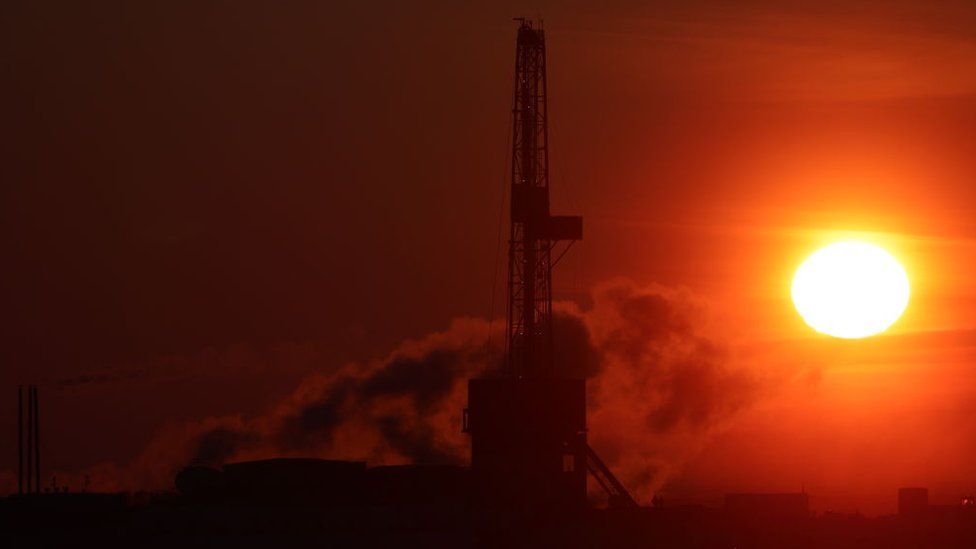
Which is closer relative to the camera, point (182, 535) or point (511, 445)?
point (182, 535)

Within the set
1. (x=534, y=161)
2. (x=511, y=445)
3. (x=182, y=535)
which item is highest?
(x=534, y=161)

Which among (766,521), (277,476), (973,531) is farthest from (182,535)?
(973,531)

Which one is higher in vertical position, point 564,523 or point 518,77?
point 518,77

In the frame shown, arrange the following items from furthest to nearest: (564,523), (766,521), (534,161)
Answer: (534,161) → (766,521) → (564,523)

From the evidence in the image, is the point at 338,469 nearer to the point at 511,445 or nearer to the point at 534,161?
the point at 511,445

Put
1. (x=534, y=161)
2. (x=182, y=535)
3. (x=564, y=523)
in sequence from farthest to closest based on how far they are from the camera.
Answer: (x=534, y=161) → (x=564, y=523) → (x=182, y=535)

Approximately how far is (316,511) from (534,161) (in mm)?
27884

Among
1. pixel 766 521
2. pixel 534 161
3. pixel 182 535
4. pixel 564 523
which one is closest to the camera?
pixel 182 535

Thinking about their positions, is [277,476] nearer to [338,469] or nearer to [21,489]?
[338,469]

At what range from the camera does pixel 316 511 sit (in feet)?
284

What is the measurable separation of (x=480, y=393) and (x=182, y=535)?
24.4 metres

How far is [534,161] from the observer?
10488cm

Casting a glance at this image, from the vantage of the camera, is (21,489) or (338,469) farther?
(21,489)

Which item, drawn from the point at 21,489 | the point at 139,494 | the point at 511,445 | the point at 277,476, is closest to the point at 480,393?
the point at 511,445
